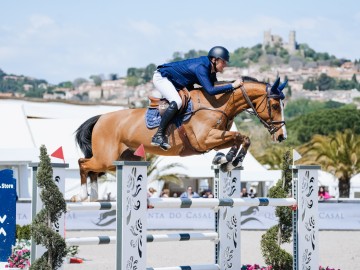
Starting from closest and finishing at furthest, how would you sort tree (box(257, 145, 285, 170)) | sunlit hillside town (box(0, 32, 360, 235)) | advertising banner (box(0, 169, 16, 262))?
1. advertising banner (box(0, 169, 16, 262))
2. sunlit hillside town (box(0, 32, 360, 235))
3. tree (box(257, 145, 285, 170))

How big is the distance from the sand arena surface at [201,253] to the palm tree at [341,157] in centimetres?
1282

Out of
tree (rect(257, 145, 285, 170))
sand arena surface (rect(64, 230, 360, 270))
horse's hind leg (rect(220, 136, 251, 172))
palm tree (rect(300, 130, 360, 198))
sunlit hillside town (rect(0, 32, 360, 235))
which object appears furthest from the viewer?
tree (rect(257, 145, 285, 170))

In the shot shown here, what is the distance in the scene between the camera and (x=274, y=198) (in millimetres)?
8391

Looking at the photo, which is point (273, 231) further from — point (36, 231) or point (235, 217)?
point (36, 231)

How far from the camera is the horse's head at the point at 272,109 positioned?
27.6ft

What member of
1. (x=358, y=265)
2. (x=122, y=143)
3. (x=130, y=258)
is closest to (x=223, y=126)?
(x=122, y=143)

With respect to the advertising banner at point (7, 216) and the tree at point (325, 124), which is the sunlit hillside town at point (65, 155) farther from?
the tree at point (325, 124)

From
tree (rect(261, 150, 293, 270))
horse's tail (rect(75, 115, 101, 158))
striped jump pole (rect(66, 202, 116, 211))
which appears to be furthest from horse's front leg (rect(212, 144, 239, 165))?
horse's tail (rect(75, 115, 101, 158))

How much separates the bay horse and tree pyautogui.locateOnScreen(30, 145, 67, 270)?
4.16ft

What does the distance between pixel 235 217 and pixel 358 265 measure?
381 centimetres

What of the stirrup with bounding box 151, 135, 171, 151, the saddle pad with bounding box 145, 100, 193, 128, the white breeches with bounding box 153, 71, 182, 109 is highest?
the white breeches with bounding box 153, 71, 182, 109

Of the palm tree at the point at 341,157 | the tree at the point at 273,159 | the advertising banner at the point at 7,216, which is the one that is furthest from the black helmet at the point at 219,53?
the tree at the point at 273,159

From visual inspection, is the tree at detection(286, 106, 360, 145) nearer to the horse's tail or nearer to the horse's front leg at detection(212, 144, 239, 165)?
the horse's tail

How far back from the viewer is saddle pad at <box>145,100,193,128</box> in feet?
27.7
